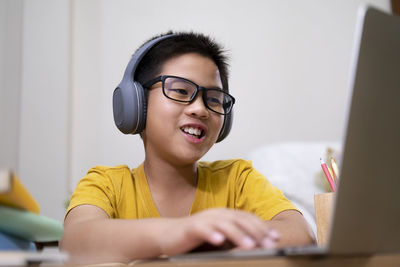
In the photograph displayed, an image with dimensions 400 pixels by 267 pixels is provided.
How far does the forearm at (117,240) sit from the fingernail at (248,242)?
11 cm

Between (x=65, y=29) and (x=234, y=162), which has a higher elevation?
(x=65, y=29)

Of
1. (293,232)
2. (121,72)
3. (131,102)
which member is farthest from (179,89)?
(121,72)

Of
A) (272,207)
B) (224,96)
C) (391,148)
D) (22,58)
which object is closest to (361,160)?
(391,148)

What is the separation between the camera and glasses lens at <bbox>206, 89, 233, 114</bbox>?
93cm

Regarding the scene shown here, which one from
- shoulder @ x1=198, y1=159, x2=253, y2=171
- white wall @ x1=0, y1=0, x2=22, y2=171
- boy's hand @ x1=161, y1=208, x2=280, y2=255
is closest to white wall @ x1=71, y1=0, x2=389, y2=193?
white wall @ x1=0, y1=0, x2=22, y2=171

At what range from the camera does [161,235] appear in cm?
47

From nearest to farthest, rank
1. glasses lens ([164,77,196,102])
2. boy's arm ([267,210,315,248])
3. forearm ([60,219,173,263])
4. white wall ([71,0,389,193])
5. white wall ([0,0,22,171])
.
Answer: forearm ([60,219,173,263]) → boy's arm ([267,210,315,248]) → glasses lens ([164,77,196,102]) → white wall ([0,0,22,171]) → white wall ([71,0,389,193])

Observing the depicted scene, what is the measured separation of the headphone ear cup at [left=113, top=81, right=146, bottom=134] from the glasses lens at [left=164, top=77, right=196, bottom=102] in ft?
0.22

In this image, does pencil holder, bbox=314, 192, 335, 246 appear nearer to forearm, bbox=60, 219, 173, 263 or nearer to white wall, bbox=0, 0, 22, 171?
forearm, bbox=60, 219, 173, 263

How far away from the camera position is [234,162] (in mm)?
1068

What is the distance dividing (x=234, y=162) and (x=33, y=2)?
4.80 ft

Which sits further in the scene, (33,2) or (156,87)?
(33,2)

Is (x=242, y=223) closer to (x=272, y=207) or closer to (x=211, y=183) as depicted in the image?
(x=272, y=207)

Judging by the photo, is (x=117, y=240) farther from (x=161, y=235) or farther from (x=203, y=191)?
(x=203, y=191)
